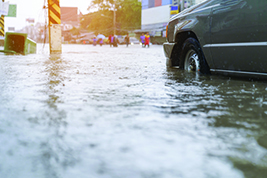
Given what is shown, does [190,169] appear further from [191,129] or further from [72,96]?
[72,96]

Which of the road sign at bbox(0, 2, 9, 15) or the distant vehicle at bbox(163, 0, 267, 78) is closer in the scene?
the distant vehicle at bbox(163, 0, 267, 78)

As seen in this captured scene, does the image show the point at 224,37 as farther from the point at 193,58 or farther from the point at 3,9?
the point at 3,9

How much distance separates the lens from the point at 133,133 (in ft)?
7.38

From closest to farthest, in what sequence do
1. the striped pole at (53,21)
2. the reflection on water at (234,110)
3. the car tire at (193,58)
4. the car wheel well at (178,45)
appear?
the reflection on water at (234,110) → the car tire at (193,58) → the car wheel well at (178,45) → the striped pole at (53,21)

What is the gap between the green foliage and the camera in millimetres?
74625

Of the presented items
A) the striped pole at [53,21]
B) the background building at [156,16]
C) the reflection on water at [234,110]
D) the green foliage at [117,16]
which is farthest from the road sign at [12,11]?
the green foliage at [117,16]

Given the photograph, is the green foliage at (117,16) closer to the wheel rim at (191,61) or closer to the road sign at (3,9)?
the road sign at (3,9)

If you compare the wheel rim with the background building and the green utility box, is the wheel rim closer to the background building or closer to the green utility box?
the green utility box

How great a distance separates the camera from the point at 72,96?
3699 millimetres

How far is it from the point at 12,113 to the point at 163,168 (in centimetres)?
168

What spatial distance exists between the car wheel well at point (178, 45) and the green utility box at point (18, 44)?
28.6 feet

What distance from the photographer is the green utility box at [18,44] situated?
13805mm

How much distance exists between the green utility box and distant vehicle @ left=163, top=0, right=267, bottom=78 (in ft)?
29.6

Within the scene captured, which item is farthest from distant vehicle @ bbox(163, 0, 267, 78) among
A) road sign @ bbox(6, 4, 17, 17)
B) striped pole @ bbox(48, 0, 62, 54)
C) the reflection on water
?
road sign @ bbox(6, 4, 17, 17)
